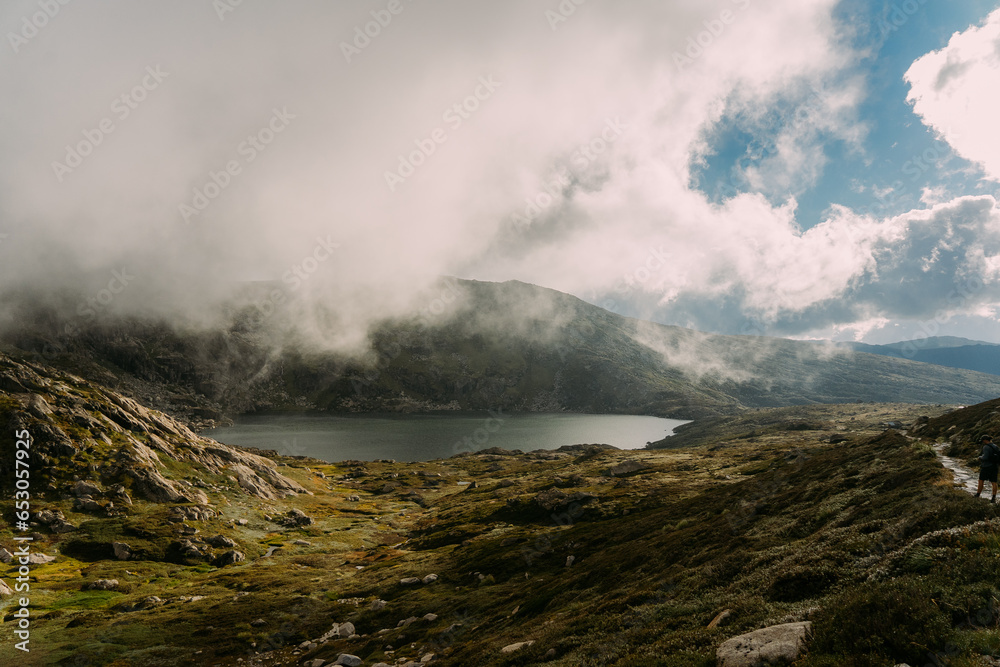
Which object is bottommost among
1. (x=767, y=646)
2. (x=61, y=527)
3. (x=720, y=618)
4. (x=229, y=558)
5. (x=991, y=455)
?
(x=229, y=558)

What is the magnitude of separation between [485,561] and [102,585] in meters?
52.5

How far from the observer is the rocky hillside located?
1495 cm

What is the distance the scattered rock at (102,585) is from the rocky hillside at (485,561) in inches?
8.5

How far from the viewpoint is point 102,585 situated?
59.3 meters

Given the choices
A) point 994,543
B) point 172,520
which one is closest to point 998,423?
point 994,543

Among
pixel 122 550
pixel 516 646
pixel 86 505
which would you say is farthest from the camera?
pixel 86 505

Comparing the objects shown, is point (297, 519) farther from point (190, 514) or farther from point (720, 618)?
point (720, 618)

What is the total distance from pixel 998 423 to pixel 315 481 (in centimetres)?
15614

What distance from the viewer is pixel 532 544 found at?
60.1 meters

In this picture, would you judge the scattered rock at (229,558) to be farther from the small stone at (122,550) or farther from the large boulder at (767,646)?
the large boulder at (767,646)

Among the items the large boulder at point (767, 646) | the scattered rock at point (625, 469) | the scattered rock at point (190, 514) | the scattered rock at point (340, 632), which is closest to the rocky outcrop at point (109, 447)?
the scattered rock at point (190, 514)

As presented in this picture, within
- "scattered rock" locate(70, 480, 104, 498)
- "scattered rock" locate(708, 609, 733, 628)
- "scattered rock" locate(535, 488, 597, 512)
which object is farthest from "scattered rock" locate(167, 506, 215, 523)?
"scattered rock" locate(708, 609, 733, 628)

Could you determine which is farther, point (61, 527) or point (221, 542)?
point (221, 542)

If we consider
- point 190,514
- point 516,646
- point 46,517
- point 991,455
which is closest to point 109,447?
point 46,517
